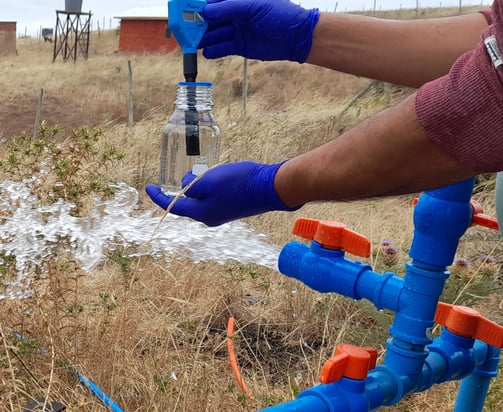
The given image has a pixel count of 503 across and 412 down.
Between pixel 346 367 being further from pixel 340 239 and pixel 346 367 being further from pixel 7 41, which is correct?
pixel 7 41

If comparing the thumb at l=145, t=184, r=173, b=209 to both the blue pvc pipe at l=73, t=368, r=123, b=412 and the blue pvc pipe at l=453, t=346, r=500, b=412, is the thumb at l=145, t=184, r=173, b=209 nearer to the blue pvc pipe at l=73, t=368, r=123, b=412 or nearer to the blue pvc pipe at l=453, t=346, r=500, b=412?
the blue pvc pipe at l=73, t=368, r=123, b=412

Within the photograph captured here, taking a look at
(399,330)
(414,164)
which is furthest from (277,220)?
(414,164)

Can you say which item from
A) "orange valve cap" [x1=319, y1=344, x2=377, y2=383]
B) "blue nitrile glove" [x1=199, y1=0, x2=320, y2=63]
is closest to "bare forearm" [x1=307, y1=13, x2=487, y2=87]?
"blue nitrile glove" [x1=199, y1=0, x2=320, y2=63]

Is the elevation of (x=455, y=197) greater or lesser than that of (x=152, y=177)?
greater

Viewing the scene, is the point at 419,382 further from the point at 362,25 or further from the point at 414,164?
the point at 362,25

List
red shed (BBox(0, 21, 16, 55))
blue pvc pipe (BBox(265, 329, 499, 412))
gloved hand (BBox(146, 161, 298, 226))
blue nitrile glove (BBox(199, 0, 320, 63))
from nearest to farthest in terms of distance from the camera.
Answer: blue pvc pipe (BBox(265, 329, 499, 412)), gloved hand (BBox(146, 161, 298, 226)), blue nitrile glove (BBox(199, 0, 320, 63)), red shed (BBox(0, 21, 16, 55))

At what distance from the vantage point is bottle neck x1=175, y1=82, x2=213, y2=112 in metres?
1.87

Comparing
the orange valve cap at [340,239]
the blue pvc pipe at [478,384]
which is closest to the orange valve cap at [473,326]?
the blue pvc pipe at [478,384]

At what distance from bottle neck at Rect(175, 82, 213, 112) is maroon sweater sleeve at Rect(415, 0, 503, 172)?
90 cm

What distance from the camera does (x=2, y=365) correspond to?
1906 millimetres

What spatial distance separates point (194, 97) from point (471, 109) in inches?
42.1

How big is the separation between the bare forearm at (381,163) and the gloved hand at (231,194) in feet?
0.53

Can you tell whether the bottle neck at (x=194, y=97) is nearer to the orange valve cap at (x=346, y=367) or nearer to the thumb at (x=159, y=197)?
the thumb at (x=159, y=197)

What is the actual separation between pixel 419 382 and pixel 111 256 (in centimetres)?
157
